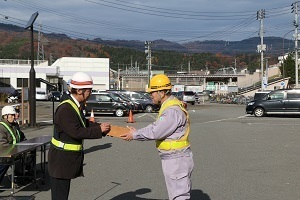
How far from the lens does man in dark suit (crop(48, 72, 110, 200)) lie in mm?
4957

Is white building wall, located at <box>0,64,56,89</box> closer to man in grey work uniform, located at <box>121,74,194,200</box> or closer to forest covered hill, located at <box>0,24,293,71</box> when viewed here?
man in grey work uniform, located at <box>121,74,194,200</box>

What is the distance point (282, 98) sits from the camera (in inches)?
1176

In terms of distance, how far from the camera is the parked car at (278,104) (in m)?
29.7

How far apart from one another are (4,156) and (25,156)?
1792 millimetres

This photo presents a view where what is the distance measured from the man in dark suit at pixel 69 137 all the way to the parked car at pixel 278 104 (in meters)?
26.4

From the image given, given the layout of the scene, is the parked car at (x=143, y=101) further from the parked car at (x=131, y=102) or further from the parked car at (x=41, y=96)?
the parked car at (x=41, y=96)

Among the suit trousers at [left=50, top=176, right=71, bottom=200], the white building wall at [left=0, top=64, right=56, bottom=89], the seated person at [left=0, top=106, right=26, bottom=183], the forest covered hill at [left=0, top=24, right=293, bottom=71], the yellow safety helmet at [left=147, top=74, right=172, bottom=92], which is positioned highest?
the forest covered hill at [left=0, top=24, right=293, bottom=71]

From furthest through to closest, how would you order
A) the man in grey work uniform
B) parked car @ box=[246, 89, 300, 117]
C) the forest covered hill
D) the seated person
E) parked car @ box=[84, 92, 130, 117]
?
the forest covered hill
parked car @ box=[84, 92, 130, 117]
parked car @ box=[246, 89, 300, 117]
the seated person
the man in grey work uniform

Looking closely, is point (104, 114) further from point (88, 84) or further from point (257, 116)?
point (88, 84)

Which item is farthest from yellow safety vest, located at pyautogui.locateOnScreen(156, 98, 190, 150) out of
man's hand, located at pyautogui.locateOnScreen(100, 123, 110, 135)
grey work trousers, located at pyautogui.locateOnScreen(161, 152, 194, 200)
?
man's hand, located at pyautogui.locateOnScreen(100, 123, 110, 135)

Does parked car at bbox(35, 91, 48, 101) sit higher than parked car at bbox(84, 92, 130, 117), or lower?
higher

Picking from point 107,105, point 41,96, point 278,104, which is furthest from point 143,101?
point 41,96

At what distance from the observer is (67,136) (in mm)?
5016

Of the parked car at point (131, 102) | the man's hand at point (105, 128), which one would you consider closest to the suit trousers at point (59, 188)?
the man's hand at point (105, 128)
